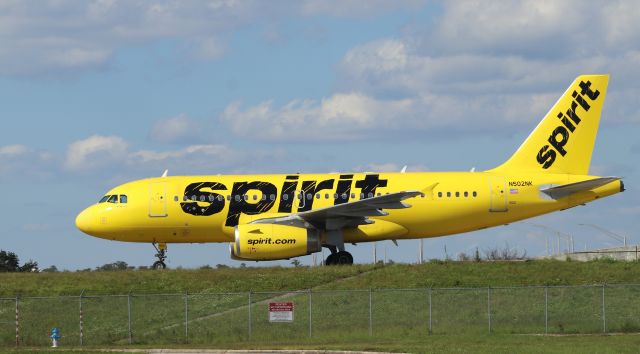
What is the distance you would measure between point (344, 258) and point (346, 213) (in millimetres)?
2101

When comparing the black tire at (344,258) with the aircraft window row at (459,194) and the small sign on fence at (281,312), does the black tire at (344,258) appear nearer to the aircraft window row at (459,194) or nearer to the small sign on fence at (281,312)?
the aircraft window row at (459,194)

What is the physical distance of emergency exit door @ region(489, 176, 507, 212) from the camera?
43.7 meters

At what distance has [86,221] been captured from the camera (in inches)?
1783

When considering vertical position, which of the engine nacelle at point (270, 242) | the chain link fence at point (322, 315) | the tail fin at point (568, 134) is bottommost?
the chain link fence at point (322, 315)

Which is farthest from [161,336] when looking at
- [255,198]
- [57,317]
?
[255,198]

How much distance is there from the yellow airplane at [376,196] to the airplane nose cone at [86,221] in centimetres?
4

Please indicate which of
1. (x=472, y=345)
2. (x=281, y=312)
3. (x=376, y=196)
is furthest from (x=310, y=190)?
(x=472, y=345)

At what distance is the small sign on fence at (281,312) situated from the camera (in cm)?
3303

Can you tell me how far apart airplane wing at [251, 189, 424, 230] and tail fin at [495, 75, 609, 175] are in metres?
5.76

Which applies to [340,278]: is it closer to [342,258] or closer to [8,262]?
[342,258]

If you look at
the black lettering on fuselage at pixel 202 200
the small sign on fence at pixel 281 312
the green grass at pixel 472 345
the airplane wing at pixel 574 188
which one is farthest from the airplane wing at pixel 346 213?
the green grass at pixel 472 345

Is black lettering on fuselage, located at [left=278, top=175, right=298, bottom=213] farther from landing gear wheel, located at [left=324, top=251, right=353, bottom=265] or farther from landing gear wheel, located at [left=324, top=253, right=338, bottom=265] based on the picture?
landing gear wheel, located at [left=324, top=251, right=353, bottom=265]

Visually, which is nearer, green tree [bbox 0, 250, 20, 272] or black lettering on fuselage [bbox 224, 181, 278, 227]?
black lettering on fuselage [bbox 224, 181, 278, 227]

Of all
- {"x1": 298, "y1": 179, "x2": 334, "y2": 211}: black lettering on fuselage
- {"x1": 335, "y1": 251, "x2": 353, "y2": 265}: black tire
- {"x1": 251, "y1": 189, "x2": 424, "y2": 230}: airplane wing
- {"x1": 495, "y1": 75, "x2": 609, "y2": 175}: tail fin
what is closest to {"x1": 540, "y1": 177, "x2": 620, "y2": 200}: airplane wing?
{"x1": 495, "y1": 75, "x2": 609, "y2": 175}: tail fin
